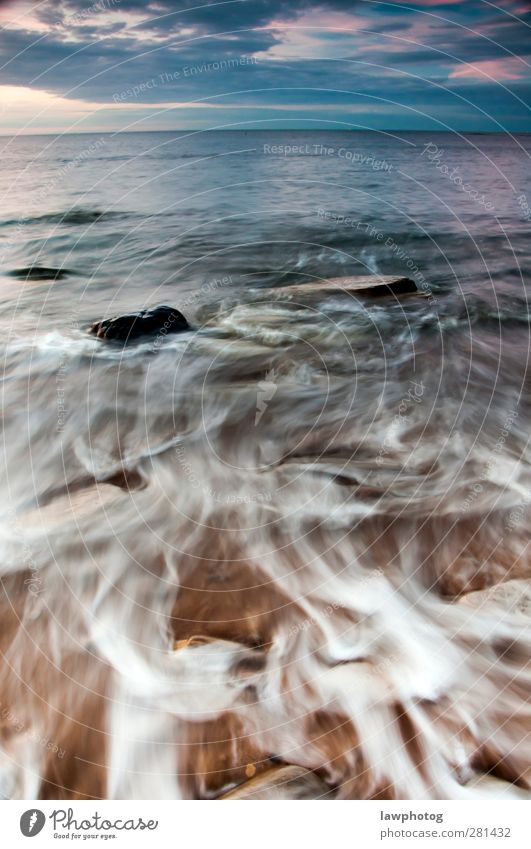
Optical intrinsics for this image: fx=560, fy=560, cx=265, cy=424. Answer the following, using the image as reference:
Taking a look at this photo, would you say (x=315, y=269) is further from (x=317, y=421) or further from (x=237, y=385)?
(x=317, y=421)

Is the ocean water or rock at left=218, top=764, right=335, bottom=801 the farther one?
the ocean water

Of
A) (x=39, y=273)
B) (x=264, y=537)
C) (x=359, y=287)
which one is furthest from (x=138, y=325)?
(x=264, y=537)

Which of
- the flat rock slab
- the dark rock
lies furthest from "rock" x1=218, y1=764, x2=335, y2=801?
the dark rock

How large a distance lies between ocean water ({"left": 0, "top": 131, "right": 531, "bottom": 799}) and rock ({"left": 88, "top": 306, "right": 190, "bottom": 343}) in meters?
0.12

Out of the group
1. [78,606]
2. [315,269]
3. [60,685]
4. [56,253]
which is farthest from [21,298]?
[60,685]

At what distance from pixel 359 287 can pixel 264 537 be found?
365 cm

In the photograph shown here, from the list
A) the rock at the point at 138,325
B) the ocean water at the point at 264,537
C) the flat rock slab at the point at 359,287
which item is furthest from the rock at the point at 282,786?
the flat rock slab at the point at 359,287

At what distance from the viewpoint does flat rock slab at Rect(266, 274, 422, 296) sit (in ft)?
19.6

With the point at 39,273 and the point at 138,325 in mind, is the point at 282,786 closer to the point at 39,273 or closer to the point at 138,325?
the point at 138,325

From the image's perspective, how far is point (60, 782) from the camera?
7.54 feet

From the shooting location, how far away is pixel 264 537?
3227 mm

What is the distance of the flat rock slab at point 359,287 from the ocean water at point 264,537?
136 mm
